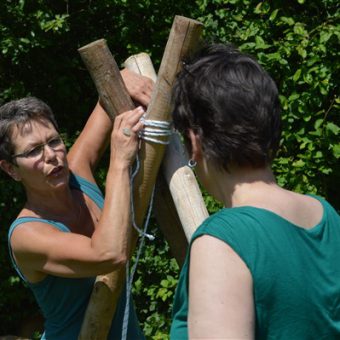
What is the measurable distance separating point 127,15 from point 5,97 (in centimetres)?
108

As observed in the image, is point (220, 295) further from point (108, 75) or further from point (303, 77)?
point (303, 77)

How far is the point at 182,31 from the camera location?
2.65 m

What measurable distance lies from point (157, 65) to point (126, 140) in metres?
3.31

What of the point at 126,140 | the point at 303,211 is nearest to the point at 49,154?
the point at 126,140

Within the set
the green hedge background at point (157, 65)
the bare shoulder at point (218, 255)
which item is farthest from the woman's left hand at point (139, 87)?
the green hedge background at point (157, 65)

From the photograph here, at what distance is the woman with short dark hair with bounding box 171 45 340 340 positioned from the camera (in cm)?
171

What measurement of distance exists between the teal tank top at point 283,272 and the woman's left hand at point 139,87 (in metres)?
1.08

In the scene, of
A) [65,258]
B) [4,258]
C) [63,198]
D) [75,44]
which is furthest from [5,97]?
[65,258]

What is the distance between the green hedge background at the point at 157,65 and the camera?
4.98 m

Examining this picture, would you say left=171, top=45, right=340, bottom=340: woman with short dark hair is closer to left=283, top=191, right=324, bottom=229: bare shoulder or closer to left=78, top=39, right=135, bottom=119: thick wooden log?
left=283, top=191, right=324, bottom=229: bare shoulder

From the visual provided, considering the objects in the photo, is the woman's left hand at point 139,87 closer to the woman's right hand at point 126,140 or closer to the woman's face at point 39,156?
the woman's right hand at point 126,140

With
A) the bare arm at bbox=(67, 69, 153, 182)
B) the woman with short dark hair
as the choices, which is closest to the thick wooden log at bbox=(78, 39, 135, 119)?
the bare arm at bbox=(67, 69, 153, 182)

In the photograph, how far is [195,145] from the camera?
6.28ft

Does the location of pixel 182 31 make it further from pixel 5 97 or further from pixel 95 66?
pixel 5 97
